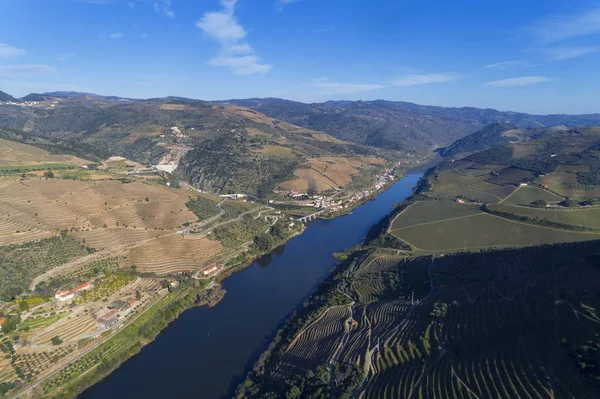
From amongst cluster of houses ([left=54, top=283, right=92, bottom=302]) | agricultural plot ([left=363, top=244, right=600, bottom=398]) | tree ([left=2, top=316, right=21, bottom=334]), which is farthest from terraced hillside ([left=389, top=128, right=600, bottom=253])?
tree ([left=2, top=316, right=21, bottom=334])

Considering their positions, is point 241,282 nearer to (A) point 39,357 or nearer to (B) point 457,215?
(A) point 39,357

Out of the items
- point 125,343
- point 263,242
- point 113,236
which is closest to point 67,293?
point 125,343

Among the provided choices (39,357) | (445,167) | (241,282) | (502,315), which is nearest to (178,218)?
(241,282)

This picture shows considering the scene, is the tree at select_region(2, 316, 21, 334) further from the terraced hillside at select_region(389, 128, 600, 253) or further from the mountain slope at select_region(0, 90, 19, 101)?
the mountain slope at select_region(0, 90, 19, 101)

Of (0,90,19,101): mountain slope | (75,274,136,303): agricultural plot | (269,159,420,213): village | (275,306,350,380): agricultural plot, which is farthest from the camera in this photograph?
(0,90,19,101): mountain slope

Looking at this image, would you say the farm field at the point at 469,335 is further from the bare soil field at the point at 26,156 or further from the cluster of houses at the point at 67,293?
the bare soil field at the point at 26,156

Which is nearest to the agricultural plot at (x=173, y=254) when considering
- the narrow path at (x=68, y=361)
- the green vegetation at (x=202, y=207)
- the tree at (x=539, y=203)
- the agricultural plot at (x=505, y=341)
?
the green vegetation at (x=202, y=207)

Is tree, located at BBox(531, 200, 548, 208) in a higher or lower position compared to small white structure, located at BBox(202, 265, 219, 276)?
higher
